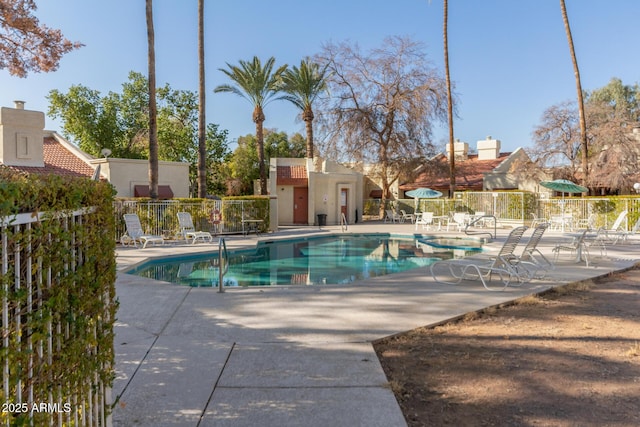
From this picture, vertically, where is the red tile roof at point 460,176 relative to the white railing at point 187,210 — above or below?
above

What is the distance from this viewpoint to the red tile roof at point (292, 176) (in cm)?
2906

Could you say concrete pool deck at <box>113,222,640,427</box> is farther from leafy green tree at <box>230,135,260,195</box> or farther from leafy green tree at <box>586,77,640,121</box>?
leafy green tree at <box>586,77,640,121</box>

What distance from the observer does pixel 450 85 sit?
103 feet

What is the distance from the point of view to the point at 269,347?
4.86m

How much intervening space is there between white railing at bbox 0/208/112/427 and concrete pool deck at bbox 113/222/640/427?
3.88ft

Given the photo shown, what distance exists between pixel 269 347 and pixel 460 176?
36.7 meters

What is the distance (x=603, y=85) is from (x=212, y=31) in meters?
46.7

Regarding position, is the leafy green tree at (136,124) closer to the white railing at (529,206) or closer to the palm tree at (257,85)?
the palm tree at (257,85)

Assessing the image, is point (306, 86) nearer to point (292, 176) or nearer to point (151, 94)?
point (292, 176)

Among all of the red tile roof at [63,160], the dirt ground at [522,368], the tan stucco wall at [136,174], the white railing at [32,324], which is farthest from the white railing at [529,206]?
the white railing at [32,324]

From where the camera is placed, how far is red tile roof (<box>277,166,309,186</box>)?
95.3 ft

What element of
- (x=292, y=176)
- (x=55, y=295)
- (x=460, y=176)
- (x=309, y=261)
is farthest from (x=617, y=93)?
(x=55, y=295)

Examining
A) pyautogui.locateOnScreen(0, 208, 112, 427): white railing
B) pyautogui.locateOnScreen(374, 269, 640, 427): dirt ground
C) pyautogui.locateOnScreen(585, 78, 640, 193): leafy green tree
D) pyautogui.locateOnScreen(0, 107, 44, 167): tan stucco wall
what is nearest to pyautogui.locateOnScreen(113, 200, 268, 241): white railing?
pyautogui.locateOnScreen(0, 107, 44, 167): tan stucco wall

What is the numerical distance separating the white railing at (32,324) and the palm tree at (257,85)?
27.5 m
